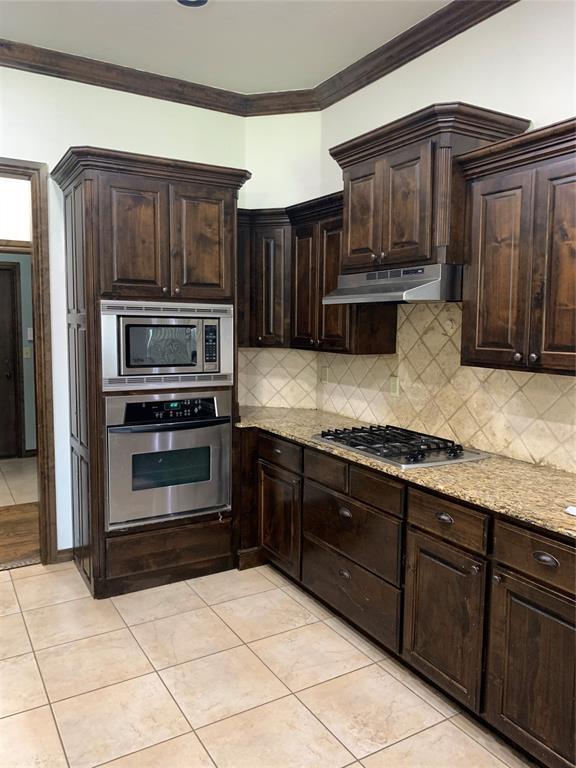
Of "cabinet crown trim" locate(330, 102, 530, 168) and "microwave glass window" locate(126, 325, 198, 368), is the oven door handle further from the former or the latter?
"cabinet crown trim" locate(330, 102, 530, 168)

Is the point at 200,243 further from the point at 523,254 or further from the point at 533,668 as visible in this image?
the point at 533,668

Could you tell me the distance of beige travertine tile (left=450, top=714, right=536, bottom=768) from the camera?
207 centimetres

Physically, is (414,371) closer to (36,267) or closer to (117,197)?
(117,197)

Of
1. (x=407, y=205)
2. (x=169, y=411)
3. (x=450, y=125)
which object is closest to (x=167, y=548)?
(x=169, y=411)

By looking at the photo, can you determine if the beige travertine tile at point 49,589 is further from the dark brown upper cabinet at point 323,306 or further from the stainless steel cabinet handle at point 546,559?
the stainless steel cabinet handle at point 546,559

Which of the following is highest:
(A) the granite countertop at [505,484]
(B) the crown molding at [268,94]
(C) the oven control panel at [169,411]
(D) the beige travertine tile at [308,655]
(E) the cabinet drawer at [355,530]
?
(B) the crown molding at [268,94]

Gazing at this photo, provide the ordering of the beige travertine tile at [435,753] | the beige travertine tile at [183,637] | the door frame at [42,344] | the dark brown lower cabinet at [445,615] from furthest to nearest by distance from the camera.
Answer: the door frame at [42,344]
the beige travertine tile at [183,637]
the dark brown lower cabinet at [445,615]
the beige travertine tile at [435,753]

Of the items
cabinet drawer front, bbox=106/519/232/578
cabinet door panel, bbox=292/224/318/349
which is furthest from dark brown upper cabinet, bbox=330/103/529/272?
cabinet drawer front, bbox=106/519/232/578

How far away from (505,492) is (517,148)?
1.30 meters

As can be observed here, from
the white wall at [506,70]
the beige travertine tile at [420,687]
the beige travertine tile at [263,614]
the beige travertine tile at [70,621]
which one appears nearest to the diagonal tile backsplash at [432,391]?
the white wall at [506,70]

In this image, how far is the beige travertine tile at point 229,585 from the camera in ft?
10.9

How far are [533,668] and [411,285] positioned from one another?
156 centimetres

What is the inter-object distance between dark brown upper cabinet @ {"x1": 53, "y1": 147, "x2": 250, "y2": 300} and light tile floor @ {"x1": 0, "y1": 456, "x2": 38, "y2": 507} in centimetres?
276

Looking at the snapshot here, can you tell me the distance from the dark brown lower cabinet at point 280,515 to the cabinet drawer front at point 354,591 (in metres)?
0.12
